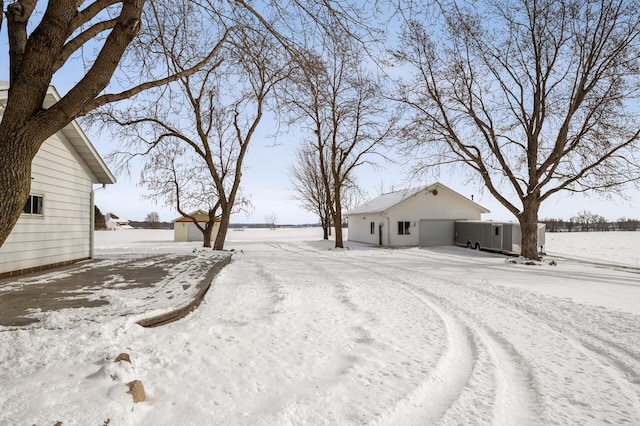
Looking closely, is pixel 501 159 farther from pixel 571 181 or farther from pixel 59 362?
pixel 59 362

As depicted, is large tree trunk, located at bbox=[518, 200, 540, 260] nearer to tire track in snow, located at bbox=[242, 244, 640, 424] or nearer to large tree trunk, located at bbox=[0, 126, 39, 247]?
tire track in snow, located at bbox=[242, 244, 640, 424]

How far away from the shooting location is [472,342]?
187 inches

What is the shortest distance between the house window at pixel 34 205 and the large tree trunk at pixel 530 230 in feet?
60.1

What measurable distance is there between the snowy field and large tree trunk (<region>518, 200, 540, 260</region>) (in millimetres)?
10815

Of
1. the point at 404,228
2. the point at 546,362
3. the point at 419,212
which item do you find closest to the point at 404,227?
the point at 404,228

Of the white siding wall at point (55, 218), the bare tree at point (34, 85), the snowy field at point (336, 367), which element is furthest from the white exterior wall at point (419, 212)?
the bare tree at point (34, 85)

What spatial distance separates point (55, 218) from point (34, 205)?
95cm

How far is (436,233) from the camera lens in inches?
1134

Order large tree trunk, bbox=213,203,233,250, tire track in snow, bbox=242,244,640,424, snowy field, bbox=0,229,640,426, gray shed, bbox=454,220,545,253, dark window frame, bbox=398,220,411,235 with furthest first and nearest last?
dark window frame, bbox=398,220,411,235 < gray shed, bbox=454,220,545,253 < large tree trunk, bbox=213,203,233,250 < tire track in snow, bbox=242,244,640,424 < snowy field, bbox=0,229,640,426

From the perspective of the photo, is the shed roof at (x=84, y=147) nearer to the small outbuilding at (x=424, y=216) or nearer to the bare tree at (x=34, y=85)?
the bare tree at (x=34, y=85)

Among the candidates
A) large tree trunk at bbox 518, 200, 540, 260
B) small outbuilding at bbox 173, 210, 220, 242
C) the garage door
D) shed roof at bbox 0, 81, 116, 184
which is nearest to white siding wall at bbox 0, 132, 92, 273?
shed roof at bbox 0, 81, 116, 184

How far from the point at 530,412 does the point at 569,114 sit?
16.8 meters

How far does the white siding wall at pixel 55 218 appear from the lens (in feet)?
28.3

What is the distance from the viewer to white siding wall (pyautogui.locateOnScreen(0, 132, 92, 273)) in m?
8.63
